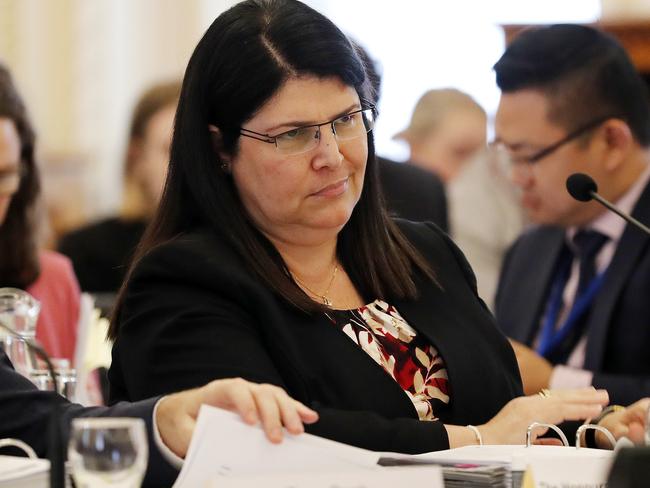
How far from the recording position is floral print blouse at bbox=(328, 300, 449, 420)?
2.12 meters

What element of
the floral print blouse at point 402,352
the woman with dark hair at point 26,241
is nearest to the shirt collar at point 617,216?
the floral print blouse at point 402,352

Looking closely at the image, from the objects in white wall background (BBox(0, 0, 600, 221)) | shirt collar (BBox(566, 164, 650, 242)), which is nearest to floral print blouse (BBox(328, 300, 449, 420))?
shirt collar (BBox(566, 164, 650, 242))

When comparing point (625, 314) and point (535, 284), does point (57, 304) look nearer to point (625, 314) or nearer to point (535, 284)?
point (535, 284)

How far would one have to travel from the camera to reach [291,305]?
2.07 metres

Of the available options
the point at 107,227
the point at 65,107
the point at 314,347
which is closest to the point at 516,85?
the point at 314,347

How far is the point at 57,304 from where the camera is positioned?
3.66 metres

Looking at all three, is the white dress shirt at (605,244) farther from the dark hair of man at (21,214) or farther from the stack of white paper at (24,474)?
the stack of white paper at (24,474)

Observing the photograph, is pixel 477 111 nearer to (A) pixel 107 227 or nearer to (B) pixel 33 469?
(A) pixel 107 227

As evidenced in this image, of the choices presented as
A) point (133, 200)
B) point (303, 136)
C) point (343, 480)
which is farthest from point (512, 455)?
point (133, 200)

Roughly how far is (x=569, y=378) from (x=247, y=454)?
174cm

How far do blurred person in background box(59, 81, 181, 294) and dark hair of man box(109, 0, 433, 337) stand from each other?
2.64 m

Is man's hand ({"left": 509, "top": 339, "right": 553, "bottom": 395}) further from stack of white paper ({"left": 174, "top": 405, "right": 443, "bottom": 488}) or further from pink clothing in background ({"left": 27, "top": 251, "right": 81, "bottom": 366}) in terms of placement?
stack of white paper ({"left": 174, "top": 405, "right": 443, "bottom": 488})

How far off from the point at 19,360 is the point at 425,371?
0.77 meters

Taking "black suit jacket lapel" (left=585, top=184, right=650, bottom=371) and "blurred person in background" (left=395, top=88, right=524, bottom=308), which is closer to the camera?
"black suit jacket lapel" (left=585, top=184, right=650, bottom=371)
